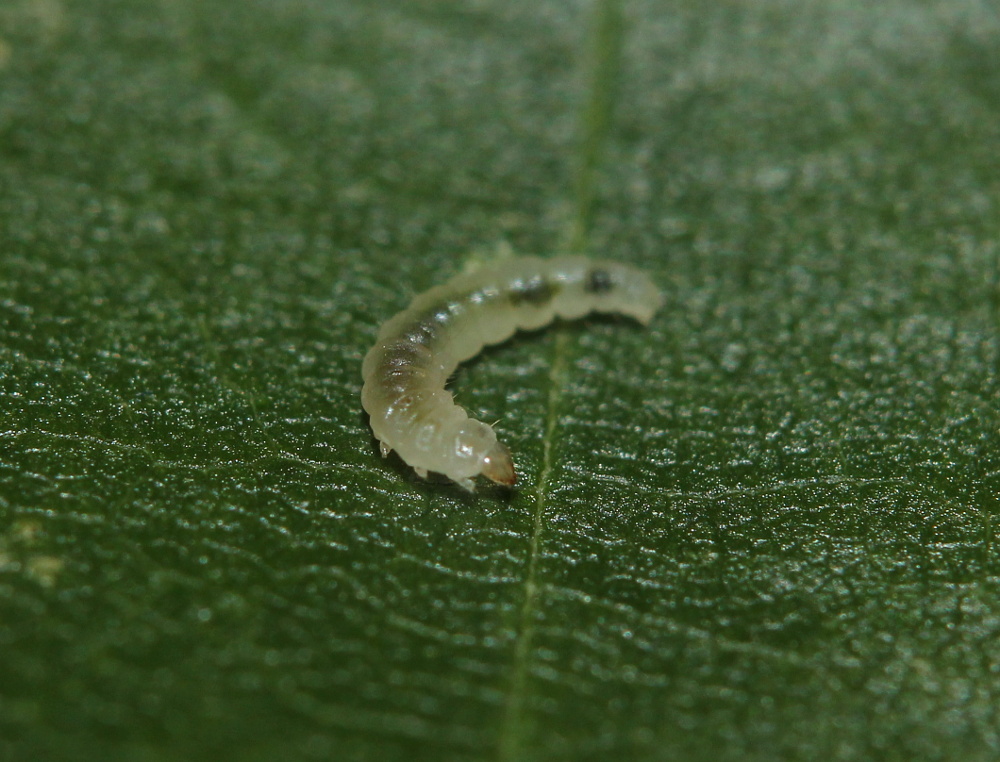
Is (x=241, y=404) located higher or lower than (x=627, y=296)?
lower

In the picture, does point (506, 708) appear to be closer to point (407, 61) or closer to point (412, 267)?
point (412, 267)

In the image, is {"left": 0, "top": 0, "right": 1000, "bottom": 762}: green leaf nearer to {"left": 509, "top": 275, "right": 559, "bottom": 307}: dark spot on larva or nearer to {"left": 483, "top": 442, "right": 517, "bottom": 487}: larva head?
{"left": 483, "top": 442, "right": 517, "bottom": 487}: larva head

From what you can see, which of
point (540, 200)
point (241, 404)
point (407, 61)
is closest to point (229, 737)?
point (241, 404)

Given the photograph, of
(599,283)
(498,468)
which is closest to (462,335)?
(599,283)

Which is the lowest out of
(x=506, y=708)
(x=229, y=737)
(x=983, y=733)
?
(x=229, y=737)

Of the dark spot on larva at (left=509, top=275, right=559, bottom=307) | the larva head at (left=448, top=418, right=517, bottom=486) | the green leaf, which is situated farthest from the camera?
the dark spot on larva at (left=509, top=275, right=559, bottom=307)

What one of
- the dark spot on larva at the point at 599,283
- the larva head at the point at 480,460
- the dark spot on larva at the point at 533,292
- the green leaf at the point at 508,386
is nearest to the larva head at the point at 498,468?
the larva head at the point at 480,460

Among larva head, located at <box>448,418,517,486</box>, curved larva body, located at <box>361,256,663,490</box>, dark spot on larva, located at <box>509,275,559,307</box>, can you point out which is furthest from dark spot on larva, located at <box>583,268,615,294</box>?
larva head, located at <box>448,418,517,486</box>
